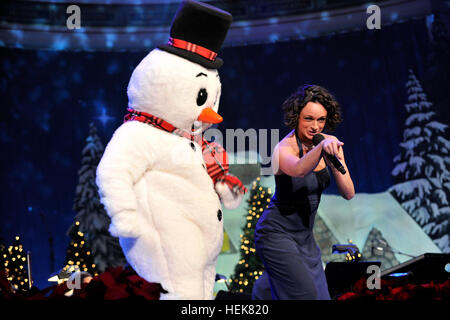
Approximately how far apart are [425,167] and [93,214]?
201 inches

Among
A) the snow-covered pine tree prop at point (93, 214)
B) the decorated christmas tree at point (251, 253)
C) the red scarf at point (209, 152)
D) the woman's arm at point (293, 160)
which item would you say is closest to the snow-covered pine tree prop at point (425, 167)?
the decorated christmas tree at point (251, 253)

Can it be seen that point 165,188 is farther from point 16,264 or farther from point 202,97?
point 16,264

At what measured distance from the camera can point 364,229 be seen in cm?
766

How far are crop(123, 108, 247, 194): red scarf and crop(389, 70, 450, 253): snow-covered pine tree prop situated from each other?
18.1 ft

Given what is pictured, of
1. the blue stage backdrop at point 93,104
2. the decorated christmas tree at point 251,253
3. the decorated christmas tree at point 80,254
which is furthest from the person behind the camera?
the blue stage backdrop at point 93,104

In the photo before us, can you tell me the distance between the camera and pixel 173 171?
8.03 ft

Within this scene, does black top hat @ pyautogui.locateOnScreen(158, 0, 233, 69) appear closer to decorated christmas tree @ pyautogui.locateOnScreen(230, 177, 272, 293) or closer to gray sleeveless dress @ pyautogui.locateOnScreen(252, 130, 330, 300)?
gray sleeveless dress @ pyautogui.locateOnScreen(252, 130, 330, 300)

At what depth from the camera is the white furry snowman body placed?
2258 mm

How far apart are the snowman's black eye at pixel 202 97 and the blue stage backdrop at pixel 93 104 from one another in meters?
5.51

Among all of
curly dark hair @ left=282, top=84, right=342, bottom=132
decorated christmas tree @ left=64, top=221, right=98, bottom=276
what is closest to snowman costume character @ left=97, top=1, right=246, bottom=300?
curly dark hair @ left=282, top=84, right=342, bottom=132

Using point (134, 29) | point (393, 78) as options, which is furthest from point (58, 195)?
point (393, 78)

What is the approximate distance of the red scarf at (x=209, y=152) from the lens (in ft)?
8.13

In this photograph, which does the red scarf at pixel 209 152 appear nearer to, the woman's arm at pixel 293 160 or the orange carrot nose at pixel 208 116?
the orange carrot nose at pixel 208 116

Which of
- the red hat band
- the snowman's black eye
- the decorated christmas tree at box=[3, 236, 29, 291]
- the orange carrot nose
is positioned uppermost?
the red hat band
